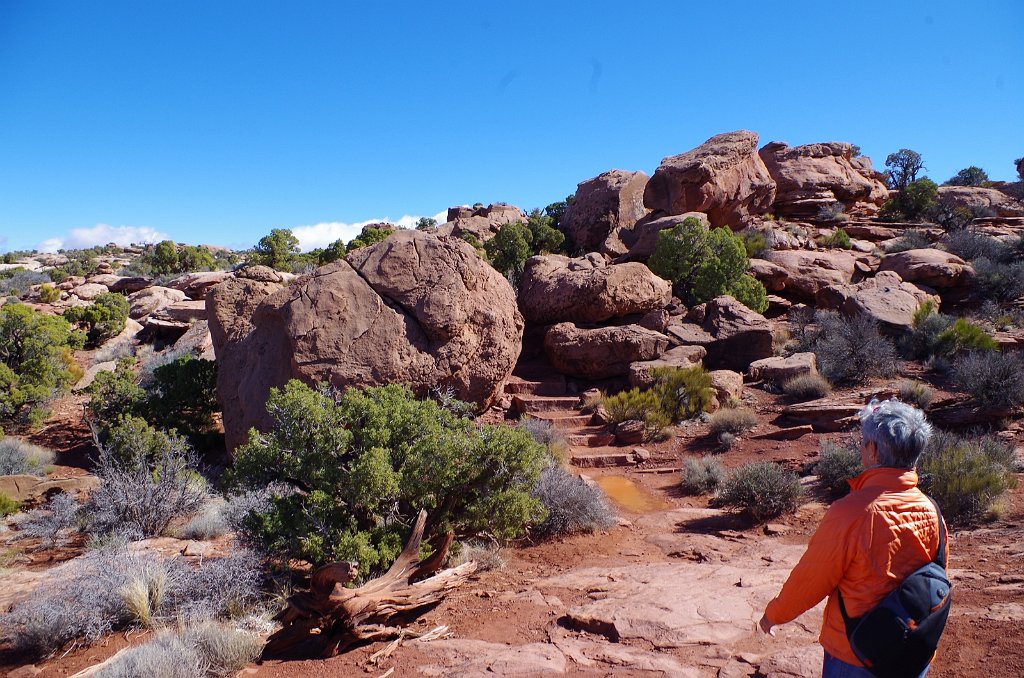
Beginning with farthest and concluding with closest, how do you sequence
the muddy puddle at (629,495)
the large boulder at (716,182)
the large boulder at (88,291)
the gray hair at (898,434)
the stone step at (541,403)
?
the large boulder at (716,182) < the large boulder at (88,291) < the stone step at (541,403) < the muddy puddle at (629,495) < the gray hair at (898,434)

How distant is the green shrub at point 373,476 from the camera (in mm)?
5316

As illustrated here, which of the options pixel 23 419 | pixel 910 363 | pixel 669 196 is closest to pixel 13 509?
pixel 23 419

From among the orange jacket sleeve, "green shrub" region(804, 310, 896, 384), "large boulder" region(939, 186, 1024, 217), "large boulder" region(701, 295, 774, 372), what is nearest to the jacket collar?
the orange jacket sleeve

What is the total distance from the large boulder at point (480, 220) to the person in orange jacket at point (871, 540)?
24705mm

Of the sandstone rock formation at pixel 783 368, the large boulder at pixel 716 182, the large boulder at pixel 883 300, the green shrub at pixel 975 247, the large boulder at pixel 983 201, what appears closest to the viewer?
the sandstone rock formation at pixel 783 368

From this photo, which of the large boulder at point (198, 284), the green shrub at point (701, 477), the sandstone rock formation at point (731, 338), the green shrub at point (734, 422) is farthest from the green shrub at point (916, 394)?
the large boulder at point (198, 284)

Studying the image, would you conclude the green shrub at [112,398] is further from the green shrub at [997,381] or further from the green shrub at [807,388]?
the green shrub at [997,381]

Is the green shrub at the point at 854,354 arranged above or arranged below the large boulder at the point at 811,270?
below

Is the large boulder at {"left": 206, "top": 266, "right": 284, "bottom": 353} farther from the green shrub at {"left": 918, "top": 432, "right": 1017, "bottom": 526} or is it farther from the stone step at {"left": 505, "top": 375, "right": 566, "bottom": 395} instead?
the green shrub at {"left": 918, "top": 432, "right": 1017, "bottom": 526}

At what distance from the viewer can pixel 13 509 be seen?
7.85 meters

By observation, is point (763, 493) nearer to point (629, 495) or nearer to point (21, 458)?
point (629, 495)

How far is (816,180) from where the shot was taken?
3086cm

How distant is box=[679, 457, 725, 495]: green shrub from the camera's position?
9430 mm

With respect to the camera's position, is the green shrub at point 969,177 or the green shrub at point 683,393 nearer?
the green shrub at point 683,393
